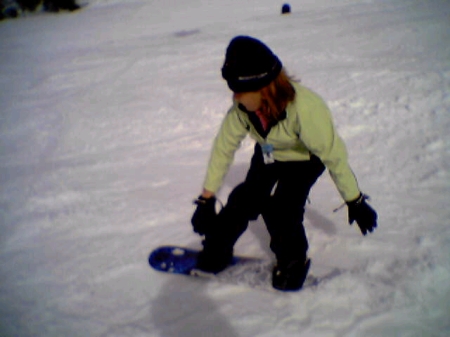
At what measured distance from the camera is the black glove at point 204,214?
6.89 feet

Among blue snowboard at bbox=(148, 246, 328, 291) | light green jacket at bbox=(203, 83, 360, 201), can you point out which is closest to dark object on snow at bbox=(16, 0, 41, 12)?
blue snowboard at bbox=(148, 246, 328, 291)

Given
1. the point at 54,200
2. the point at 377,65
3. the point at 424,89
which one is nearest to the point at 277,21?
the point at 377,65

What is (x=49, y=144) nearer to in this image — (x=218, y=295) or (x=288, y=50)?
(x=218, y=295)

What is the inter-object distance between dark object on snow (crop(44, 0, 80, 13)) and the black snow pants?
58.3 ft

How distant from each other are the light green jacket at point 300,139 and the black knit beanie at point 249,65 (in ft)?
0.66

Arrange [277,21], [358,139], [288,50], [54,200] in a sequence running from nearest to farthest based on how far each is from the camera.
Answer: [54,200] < [358,139] < [288,50] < [277,21]

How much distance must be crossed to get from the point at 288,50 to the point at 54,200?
5.45m

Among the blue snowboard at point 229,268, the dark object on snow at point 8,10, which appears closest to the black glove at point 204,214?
the blue snowboard at point 229,268

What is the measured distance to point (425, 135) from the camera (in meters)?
3.53

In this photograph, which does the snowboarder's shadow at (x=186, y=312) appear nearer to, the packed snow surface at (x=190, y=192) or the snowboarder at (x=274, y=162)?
the packed snow surface at (x=190, y=192)

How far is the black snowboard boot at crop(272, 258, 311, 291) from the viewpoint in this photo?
6.84 ft

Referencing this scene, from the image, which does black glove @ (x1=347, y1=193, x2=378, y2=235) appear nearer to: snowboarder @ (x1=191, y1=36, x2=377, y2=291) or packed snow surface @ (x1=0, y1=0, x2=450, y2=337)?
snowboarder @ (x1=191, y1=36, x2=377, y2=291)

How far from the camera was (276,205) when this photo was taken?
1966 mm

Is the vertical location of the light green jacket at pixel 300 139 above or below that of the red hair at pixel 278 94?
below
